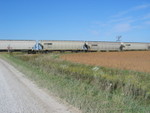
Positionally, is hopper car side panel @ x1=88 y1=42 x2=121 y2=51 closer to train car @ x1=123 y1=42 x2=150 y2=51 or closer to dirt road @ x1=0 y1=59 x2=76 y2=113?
train car @ x1=123 y1=42 x2=150 y2=51

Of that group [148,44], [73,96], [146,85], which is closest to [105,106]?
[73,96]

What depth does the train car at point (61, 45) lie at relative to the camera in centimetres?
5898

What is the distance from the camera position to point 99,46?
67.0 meters

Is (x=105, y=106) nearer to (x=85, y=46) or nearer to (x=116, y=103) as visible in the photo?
(x=116, y=103)

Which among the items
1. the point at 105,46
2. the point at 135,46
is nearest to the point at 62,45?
the point at 105,46

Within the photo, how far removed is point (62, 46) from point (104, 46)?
42.8ft

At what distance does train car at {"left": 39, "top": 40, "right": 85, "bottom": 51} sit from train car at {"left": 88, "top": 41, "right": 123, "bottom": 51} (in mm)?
3049

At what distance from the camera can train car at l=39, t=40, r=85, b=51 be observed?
58981 millimetres

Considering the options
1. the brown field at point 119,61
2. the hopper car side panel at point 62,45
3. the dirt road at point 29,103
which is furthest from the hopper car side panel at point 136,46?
the dirt road at point 29,103

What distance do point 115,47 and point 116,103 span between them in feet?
212

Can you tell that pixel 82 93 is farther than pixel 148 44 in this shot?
No

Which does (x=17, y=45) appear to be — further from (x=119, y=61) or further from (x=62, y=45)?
(x=119, y=61)

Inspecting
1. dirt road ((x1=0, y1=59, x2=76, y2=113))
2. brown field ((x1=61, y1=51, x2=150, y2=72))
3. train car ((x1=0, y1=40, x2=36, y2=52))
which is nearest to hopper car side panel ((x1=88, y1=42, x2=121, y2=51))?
train car ((x1=0, y1=40, x2=36, y2=52))

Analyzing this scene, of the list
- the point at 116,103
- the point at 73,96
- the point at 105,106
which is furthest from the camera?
the point at 73,96
